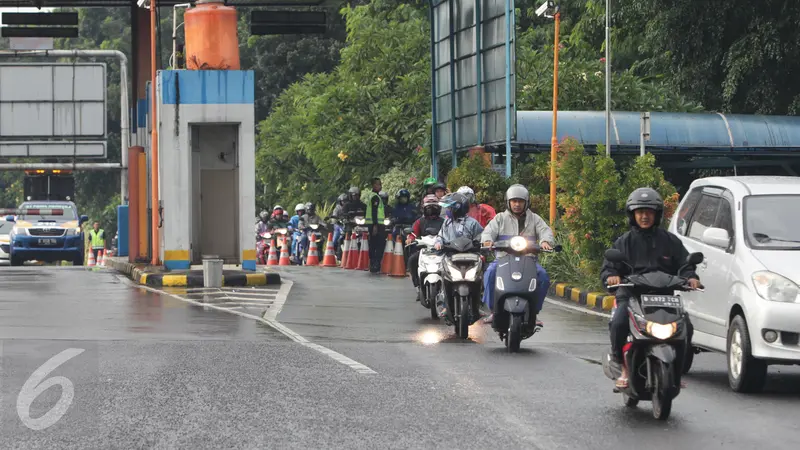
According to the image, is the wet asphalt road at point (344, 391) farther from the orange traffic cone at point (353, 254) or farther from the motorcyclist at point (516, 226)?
the orange traffic cone at point (353, 254)

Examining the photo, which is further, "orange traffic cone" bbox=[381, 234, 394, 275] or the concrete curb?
"orange traffic cone" bbox=[381, 234, 394, 275]

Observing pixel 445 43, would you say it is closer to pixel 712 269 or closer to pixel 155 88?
pixel 155 88

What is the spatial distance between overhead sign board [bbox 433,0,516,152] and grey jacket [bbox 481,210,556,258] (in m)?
14.6

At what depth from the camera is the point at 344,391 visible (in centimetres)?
1080

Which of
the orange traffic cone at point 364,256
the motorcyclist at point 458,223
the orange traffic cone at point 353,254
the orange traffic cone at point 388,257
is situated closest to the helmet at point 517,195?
the motorcyclist at point 458,223

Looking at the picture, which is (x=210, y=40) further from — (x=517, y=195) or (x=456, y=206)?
(x=517, y=195)

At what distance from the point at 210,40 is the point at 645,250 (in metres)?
17.9

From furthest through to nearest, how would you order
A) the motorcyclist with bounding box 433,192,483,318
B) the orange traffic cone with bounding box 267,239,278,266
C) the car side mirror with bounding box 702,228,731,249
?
the orange traffic cone with bounding box 267,239,278,266 < the motorcyclist with bounding box 433,192,483,318 < the car side mirror with bounding box 702,228,731,249

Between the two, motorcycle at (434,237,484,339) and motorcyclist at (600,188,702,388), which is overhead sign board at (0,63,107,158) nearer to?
motorcycle at (434,237,484,339)

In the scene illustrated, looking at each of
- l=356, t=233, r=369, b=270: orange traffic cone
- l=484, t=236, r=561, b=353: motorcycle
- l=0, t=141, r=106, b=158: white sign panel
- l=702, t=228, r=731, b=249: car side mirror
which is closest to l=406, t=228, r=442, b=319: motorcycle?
l=484, t=236, r=561, b=353: motorcycle

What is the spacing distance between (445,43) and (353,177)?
13.4 meters

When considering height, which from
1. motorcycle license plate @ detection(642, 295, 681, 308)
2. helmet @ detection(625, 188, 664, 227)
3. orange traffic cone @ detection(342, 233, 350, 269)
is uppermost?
helmet @ detection(625, 188, 664, 227)

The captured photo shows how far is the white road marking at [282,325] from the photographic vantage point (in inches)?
500

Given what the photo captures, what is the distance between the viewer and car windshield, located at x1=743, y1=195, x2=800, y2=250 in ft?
38.7
